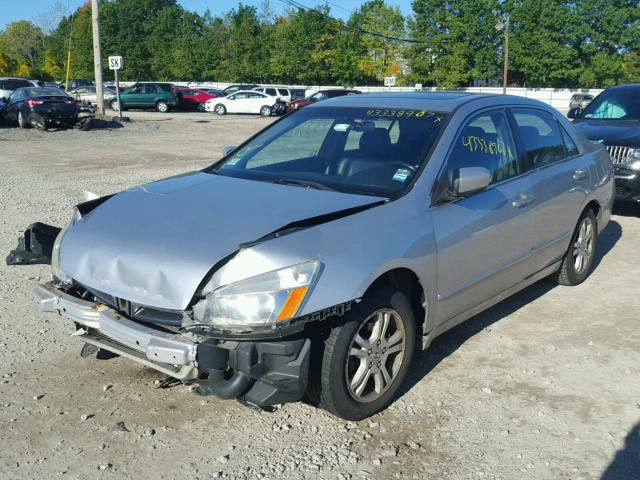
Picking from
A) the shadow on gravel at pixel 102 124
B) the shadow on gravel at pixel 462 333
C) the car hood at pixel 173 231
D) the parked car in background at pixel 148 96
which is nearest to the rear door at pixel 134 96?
the parked car in background at pixel 148 96

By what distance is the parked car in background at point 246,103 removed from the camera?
128ft

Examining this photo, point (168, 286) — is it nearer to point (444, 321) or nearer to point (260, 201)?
point (260, 201)

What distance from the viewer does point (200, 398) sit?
3.94m

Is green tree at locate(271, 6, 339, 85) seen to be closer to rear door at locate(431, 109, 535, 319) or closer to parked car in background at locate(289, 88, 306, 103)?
parked car in background at locate(289, 88, 306, 103)

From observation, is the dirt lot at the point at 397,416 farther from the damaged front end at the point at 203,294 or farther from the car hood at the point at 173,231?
the car hood at the point at 173,231

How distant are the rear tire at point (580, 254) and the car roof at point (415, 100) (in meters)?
1.31

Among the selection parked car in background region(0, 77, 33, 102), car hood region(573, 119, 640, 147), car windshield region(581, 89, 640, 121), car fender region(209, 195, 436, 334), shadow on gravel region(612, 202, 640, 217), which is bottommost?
shadow on gravel region(612, 202, 640, 217)

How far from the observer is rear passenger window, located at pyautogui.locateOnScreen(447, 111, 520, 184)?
4352 millimetres

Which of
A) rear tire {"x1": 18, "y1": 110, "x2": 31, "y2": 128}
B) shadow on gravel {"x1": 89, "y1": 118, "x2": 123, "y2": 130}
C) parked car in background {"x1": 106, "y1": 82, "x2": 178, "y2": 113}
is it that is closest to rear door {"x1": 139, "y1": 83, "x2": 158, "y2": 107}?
parked car in background {"x1": 106, "y1": 82, "x2": 178, "y2": 113}

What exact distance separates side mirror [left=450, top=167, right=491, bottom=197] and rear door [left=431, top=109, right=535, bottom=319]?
0.26 feet

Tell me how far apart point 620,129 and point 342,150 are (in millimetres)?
5952

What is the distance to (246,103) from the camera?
3928 centimetres

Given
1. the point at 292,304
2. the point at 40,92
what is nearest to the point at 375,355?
the point at 292,304

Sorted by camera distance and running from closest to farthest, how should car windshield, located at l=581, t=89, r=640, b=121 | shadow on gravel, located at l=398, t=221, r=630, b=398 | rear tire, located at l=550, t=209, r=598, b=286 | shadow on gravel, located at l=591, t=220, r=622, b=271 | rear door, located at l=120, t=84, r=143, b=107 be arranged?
shadow on gravel, located at l=398, t=221, r=630, b=398
rear tire, located at l=550, t=209, r=598, b=286
shadow on gravel, located at l=591, t=220, r=622, b=271
car windshield, located at l=581, t=89, r=640, b=121
rear door, located at l=120, t=84, r=143, b=107
